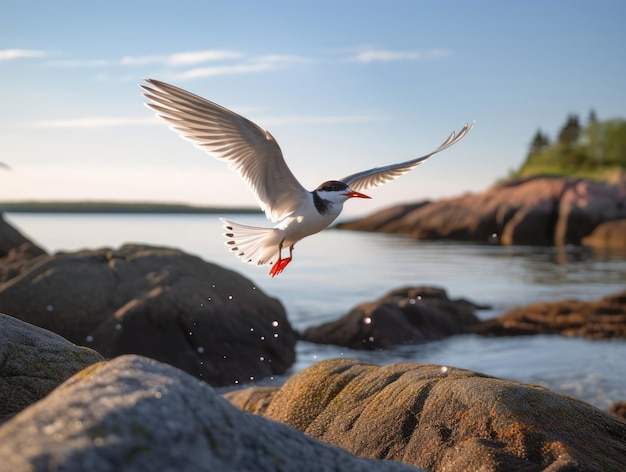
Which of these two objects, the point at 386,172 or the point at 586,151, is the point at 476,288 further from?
the point at 586,151

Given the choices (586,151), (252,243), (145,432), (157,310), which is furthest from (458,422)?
(586,151)

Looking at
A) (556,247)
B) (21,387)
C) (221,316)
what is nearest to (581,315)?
(221,316)

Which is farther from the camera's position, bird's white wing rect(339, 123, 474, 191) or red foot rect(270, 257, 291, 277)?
bird's white wing rect(339, 123, 474, 191)

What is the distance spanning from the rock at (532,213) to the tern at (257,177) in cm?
4158

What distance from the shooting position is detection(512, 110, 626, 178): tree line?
83.0m

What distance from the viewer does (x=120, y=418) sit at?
2.66 meters

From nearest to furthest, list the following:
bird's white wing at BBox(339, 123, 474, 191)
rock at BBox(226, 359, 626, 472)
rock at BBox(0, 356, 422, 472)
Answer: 1. rock at BBox(0, 356, 422, 472)
2. rock at BBox(226, 359, 626, 472)
3. bird's white wing at BBox(339, 123, 474, 191)

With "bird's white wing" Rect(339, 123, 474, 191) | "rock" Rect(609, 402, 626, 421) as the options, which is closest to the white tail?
"bird's white wing" Rect(339, 123, 474, 191)

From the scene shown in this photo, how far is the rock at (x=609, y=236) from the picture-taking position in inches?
1741

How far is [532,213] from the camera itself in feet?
159

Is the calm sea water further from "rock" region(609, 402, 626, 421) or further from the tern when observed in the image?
the tern

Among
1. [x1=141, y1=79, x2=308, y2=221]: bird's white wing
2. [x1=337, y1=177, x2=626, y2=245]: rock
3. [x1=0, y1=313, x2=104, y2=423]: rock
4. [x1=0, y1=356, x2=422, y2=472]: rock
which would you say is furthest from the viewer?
[x1=337, y1=177, x2=626, y2=245]: rock

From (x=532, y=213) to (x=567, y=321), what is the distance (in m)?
33.7

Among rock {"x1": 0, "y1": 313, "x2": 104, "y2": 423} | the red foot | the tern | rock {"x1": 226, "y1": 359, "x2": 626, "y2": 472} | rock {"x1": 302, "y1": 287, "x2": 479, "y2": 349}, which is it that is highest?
the tern
